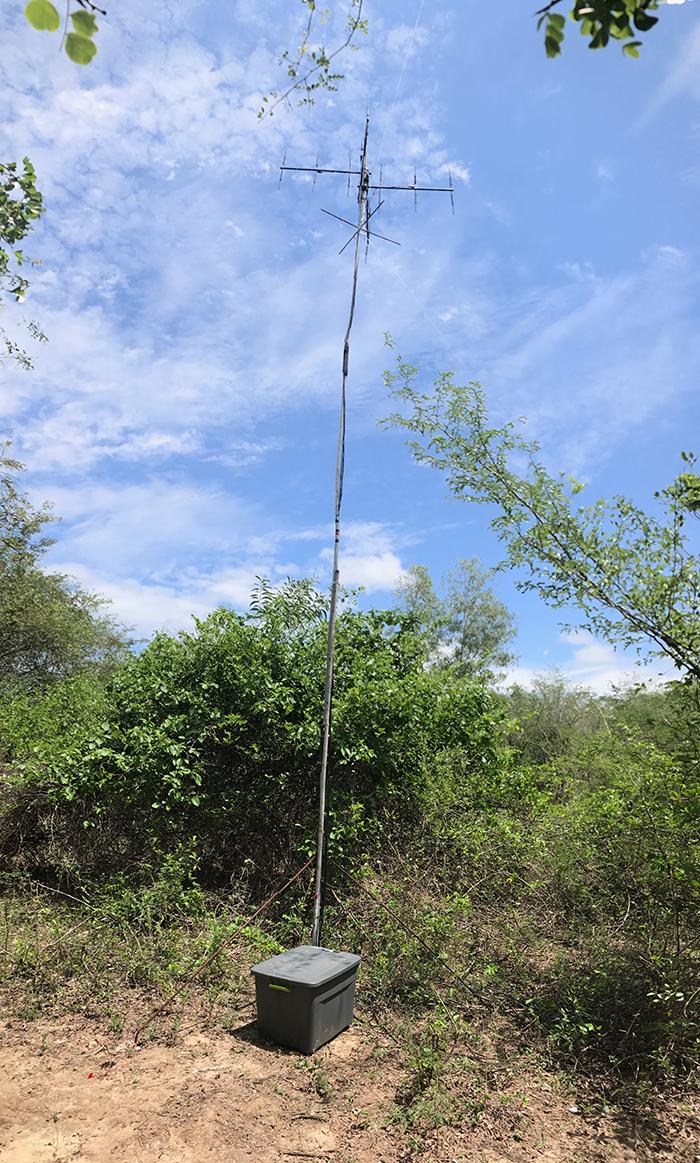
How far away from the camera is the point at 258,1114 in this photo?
2699 millimetres

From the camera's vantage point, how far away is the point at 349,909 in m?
4.34

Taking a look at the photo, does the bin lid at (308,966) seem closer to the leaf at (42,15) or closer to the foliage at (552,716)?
the leaf at (42,15)

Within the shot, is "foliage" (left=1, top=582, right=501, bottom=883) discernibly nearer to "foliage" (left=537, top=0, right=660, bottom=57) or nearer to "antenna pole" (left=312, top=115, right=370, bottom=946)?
"antenna pole" (left=312, top=115, right=370, bottom=946)

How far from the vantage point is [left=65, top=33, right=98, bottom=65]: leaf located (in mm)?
1143

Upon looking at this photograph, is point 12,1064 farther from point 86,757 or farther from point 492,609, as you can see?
point 492,609

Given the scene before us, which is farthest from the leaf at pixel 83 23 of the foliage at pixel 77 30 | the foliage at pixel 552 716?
the foliage at pixel 552 716

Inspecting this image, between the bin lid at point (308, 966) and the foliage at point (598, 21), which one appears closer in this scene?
the foliage at point (598, 21)

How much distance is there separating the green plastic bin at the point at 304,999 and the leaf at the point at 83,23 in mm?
3485

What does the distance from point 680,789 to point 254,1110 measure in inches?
97.1

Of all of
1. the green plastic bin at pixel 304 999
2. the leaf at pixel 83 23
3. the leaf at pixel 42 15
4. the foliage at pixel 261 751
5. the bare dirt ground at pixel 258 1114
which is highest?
the leaf at pixel 83 23

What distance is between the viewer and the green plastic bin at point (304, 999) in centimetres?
315

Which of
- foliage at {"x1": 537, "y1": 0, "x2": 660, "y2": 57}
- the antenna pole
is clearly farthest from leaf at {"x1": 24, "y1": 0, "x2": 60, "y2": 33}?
the antenna pole

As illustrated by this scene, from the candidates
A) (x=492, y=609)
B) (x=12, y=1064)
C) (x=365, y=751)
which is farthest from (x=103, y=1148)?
(x=492, y=609)

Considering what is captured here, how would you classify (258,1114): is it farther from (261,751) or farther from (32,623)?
(32,623)
